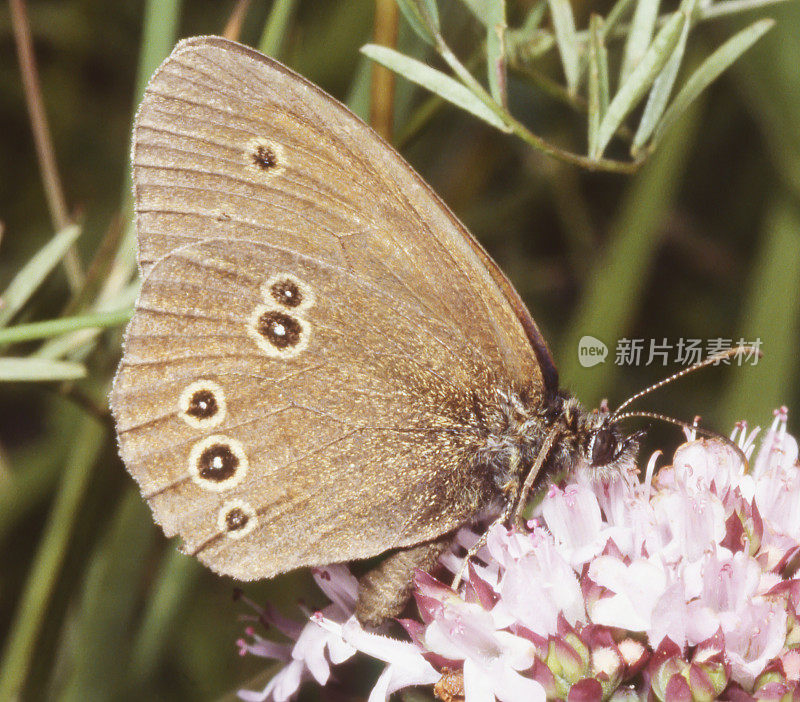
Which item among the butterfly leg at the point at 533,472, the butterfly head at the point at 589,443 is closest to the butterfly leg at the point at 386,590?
the butterfly leg at the point at 533,472

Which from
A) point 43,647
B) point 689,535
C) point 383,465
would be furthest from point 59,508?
point 689,535

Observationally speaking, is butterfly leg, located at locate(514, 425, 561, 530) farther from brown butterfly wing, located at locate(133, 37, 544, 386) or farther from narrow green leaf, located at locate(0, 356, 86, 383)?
narrow green leaf, located at locate(0, 356, 86, 383)

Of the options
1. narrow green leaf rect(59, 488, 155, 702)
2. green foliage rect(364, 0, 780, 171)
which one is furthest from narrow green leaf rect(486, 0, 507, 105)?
narrow green leaf rect(59, 488, 155, 702)

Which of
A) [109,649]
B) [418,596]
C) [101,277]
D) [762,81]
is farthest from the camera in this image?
[762,81]

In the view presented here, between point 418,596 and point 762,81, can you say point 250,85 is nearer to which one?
point 418,596

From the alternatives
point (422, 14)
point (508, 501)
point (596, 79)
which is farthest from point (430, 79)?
point (508, 501)

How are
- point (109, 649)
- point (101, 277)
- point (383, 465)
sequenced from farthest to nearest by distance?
point (109, 649) < point (101, 277) < point (383, 465)
